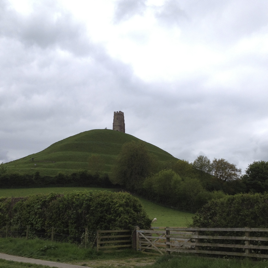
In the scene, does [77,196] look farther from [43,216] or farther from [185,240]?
[185,240]

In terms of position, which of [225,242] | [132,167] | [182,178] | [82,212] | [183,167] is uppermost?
[183,167]

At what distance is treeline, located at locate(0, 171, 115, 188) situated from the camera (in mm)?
77875

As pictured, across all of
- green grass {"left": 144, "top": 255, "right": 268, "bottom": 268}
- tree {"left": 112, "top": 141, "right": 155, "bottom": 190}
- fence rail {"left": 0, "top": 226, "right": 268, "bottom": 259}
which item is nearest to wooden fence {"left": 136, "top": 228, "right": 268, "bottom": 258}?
fence rail {"left": 0, "top": 226, "right": 268, "bottom": 259}

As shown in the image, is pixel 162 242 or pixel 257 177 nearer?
pixel 162 242

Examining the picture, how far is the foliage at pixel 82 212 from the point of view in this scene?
60.0ft

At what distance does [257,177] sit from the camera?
85938 millimetres

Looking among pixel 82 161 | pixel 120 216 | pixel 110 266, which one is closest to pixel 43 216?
pixel 120 216

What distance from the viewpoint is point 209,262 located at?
1103cm

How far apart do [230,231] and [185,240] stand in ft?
8.18

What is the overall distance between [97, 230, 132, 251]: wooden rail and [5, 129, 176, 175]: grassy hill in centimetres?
7434

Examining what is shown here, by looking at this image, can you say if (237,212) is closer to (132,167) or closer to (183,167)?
(132,167)

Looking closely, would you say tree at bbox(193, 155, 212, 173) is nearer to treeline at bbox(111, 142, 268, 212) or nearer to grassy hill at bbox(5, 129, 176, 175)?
treeline at bbox(111, 142, 268, 212)

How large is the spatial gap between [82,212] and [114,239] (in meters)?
3.46

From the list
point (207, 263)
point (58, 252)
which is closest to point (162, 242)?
point (207, 263)
